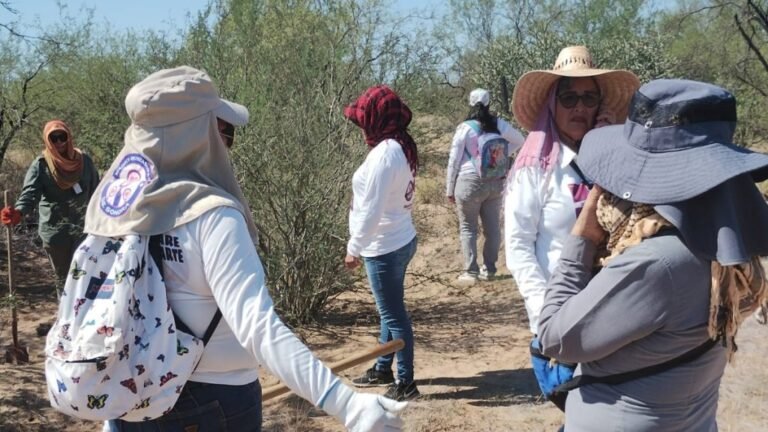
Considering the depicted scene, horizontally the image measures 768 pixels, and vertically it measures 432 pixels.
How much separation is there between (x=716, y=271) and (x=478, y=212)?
Result: 550 centimetres

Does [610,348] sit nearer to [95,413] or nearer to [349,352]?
[95,413]

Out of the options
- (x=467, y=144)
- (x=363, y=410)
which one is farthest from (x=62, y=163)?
(x=363, y=410)

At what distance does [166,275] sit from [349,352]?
3.67 metres

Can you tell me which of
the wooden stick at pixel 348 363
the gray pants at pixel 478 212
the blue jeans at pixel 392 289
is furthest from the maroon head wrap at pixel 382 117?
the gray pants at pixel 478 212

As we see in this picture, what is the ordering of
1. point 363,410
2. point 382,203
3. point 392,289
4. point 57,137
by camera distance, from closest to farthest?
point 363,410
point 382,203
point 392,289
point 57,137

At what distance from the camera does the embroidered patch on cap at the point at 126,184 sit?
1782 mm

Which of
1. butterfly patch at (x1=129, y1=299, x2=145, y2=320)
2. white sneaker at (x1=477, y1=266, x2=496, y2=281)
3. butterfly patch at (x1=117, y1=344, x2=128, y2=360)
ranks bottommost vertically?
white sneaker at (x1=477, y1=266, x2=496, y2=281)

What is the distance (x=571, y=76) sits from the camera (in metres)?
2.54

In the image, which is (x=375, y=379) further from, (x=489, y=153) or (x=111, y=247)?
(x=489, y=153)

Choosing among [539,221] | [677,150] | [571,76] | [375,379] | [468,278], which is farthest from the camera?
[468,278]

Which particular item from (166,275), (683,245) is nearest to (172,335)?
(166,275)

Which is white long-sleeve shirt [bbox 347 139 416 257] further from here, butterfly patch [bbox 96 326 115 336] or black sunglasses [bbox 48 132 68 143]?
black sunglasses [bbox 48 132 68 143]

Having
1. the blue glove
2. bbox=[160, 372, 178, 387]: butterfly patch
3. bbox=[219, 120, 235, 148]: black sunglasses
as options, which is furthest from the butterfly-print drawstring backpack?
the blue glove

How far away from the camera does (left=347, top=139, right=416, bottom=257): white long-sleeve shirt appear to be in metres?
3.75
